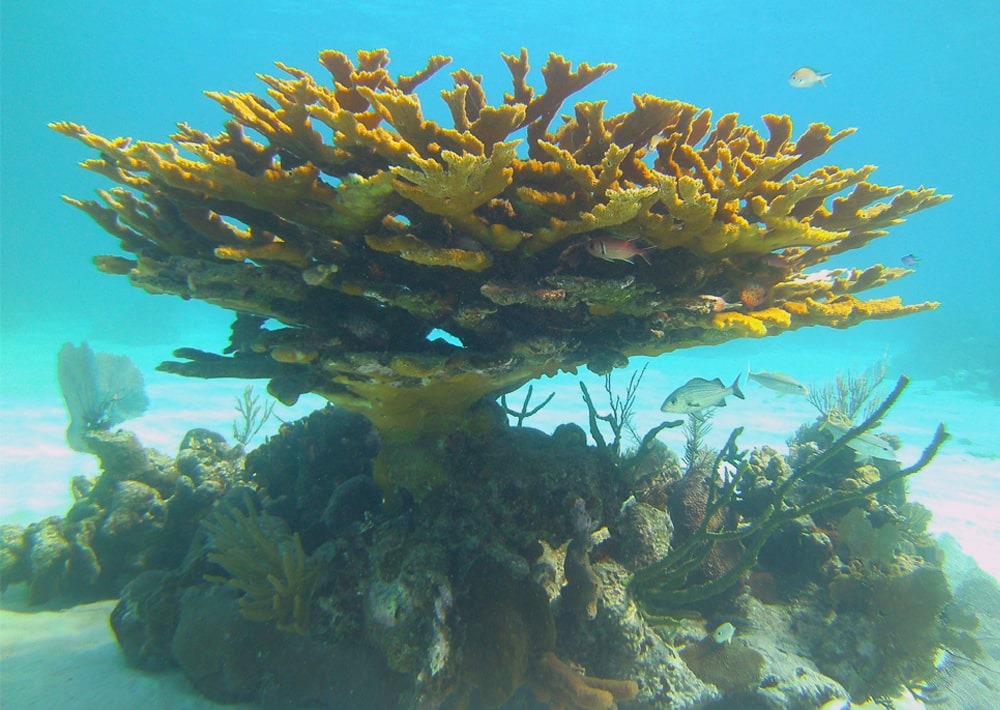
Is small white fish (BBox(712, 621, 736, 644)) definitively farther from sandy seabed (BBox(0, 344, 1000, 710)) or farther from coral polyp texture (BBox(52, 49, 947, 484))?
sandy seabed (BBox(0, 344, 1000, 710))

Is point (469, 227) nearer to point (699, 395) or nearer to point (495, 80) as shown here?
point (699, 395)

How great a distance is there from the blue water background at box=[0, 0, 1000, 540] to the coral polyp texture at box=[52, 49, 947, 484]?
21966 millimetres

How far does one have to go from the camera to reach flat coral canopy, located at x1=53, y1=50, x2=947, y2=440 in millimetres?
2348

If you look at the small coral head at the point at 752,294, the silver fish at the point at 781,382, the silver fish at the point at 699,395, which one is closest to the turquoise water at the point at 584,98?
the silver fish at the point at 781,382

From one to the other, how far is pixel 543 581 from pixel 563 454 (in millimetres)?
1003

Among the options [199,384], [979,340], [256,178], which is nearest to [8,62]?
[199,384]

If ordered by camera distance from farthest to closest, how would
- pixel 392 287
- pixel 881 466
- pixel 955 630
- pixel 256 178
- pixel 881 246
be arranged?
pixel 881 246
pixel 881 466
pixel 955 630
pixel 392 287
pixel 256 178

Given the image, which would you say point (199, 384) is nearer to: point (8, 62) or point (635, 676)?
point (635, 676)

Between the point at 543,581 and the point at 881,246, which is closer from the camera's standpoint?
the point at 543,581

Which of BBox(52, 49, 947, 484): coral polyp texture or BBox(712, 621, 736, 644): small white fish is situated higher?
BBox(52, 49, 947, 484): coral polyp texture

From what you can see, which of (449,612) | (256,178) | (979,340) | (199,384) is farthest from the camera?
(979,340)

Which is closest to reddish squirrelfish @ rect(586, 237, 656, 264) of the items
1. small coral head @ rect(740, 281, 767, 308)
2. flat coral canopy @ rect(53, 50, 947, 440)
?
flat coral canopy @ rect(53, 50, 947, 440)

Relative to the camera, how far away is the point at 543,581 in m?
3.20

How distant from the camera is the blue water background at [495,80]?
40.8 meters
